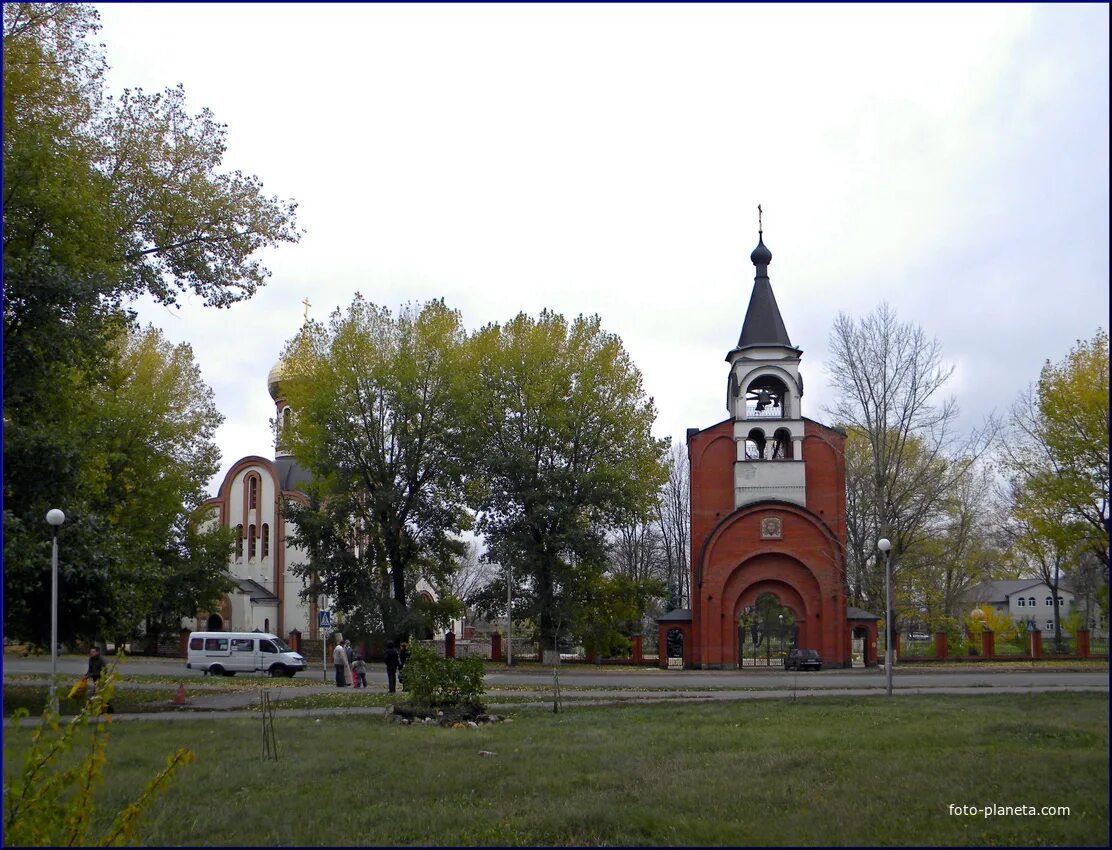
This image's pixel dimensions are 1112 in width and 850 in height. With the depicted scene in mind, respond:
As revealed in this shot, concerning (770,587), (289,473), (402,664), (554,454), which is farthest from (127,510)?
(289,473)

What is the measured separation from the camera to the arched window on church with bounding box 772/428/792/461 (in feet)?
124

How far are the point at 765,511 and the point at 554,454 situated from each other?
901cm

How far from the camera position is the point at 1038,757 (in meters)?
9.33

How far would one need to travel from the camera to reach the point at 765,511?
3631 centimetres

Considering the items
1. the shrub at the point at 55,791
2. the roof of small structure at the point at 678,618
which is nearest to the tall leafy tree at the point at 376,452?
the roof of small structure at the point at 678,618

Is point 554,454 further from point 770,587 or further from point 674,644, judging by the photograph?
point 770,587

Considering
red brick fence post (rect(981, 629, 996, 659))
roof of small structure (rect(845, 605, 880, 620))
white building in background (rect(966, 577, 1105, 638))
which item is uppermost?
roof of small structure (rect(845, 605, 880, 620))

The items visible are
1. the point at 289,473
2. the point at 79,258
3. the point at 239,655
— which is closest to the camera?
the point at 79,258

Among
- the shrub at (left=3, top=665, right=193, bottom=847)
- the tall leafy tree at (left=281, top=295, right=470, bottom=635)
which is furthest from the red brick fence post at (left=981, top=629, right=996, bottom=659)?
the shrub at (left=3, top=665, right=193, bottom=847)

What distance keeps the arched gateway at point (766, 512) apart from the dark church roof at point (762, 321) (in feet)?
0.17

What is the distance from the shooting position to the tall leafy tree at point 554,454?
3853 centimetres

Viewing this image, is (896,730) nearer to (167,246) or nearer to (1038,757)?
(1038,757)

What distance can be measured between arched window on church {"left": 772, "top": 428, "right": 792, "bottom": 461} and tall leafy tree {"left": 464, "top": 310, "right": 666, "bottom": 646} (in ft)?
16.9

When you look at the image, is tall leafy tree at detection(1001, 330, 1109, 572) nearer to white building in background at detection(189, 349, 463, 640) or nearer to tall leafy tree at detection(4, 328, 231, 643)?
tall leafy tree at detection(4, 328, 231, 643)
